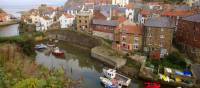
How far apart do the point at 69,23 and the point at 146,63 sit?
24268mm

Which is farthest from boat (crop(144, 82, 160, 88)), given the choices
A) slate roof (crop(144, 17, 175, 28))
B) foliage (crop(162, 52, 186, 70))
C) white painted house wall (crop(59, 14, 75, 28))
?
white painted house wall (crop(59, 14, 75, 28))

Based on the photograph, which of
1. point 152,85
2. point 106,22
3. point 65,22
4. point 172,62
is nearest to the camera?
point 152,85

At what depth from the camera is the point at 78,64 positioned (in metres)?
31.8

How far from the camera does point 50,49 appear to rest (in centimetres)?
3744

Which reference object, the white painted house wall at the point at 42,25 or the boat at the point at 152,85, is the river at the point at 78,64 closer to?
the boat at the point at 152,85

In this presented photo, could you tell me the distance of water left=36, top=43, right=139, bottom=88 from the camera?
85.0ft

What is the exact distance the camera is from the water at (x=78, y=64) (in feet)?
85.0

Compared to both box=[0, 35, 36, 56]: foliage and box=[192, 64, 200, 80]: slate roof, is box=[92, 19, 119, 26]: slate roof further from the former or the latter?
box=[192, 64, 200, 80]: slate roof

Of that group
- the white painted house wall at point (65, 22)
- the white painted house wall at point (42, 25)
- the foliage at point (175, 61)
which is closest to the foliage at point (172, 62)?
the foliage at point (175, 61)

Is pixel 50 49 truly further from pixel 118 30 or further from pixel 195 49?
pixel 195 49

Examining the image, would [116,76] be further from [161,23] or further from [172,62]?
[161,23]

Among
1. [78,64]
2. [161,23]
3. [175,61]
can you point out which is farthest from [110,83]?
[161,23]

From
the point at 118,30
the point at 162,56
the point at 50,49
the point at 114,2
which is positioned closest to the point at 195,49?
the point at 162,56

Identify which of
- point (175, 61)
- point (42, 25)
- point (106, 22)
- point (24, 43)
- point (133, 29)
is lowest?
point (175, 61)
